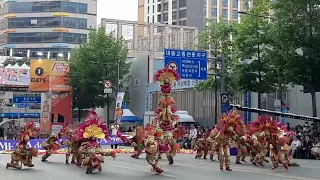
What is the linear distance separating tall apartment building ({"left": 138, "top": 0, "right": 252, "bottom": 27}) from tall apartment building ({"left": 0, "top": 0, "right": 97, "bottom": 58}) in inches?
745

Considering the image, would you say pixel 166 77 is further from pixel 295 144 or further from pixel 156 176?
pixel 295 144

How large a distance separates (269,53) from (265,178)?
13.9 m

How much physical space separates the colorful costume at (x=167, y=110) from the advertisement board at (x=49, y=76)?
25.3m

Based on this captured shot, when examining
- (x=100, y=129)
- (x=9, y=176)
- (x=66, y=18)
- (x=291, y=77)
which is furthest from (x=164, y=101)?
(x=66, y=18)

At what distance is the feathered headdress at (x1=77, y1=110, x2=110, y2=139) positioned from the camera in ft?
57.1

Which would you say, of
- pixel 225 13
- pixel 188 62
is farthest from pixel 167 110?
pixel 225 13

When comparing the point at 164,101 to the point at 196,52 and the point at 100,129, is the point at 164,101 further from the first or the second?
the point at 196,52

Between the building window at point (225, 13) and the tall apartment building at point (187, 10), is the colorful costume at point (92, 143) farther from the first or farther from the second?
the building window at point (225, 13)

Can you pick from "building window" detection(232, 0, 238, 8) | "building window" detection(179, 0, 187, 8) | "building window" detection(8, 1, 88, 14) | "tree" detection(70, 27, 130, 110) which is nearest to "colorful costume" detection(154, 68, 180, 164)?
"tree" detection(70, 27, 130, 110)

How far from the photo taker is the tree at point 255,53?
30531mm

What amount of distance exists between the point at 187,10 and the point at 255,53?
237 feet

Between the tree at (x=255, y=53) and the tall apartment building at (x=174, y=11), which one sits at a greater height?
the tall apartment building at (x=174, y=11)

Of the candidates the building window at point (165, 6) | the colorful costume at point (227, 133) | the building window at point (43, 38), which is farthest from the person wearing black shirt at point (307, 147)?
the building window at point (165, 6)

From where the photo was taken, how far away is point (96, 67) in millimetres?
49188
